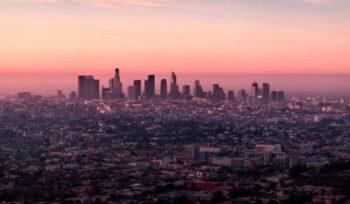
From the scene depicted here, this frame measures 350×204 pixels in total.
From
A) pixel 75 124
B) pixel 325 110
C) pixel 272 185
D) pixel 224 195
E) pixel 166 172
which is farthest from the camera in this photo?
pixel 325 110

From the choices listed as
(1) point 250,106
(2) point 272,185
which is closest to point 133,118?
(1) point 250,106

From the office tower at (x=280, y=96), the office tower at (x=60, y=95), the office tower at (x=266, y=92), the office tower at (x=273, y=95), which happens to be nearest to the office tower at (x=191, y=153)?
the office tower at (x=60, y=95)

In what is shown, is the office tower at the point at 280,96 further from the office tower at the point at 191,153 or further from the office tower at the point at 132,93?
the office tower at the point at 191,153

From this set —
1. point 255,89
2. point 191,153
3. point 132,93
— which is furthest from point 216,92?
Answer: point 191,153

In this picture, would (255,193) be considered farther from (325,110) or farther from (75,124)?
(325,110)

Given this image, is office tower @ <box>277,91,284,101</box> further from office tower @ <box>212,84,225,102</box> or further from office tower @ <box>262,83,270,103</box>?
office tower @ <box>212,84,225,102</box>

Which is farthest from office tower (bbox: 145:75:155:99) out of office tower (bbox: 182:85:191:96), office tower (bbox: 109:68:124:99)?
office tower (bbox: 182:85:191:96)
